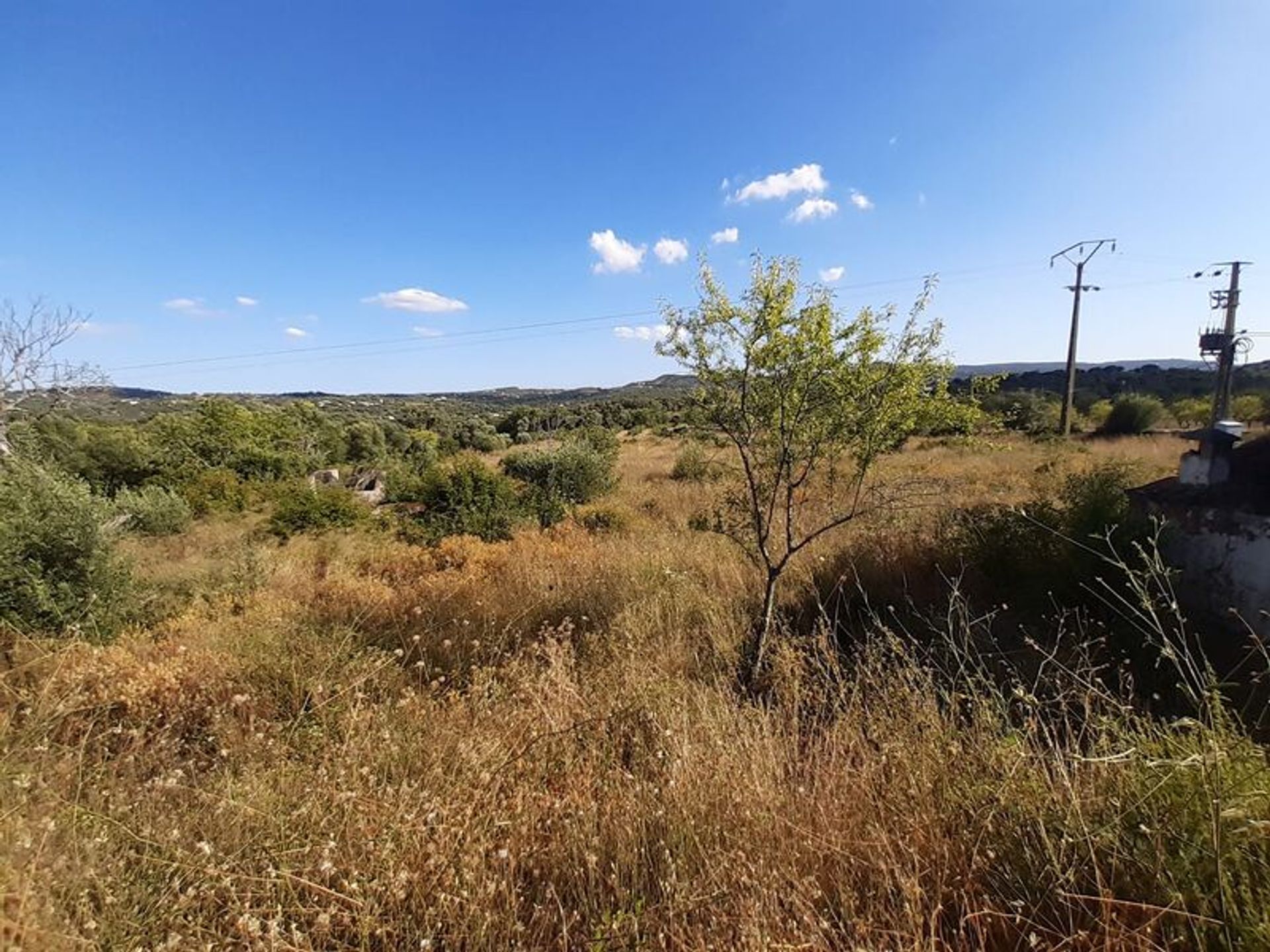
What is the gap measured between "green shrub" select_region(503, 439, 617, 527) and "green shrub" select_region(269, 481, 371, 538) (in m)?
4.45

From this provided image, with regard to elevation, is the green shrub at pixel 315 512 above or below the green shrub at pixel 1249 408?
below

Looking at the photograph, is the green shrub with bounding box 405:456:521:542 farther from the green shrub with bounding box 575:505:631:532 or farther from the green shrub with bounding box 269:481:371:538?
the green shrub with bounding box 269:481:371:538

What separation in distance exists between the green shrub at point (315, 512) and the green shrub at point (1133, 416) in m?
30.4

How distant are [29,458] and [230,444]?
1775cm

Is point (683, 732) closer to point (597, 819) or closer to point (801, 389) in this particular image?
point (597, 819)

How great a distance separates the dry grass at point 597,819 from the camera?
161 centimetres

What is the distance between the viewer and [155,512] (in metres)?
13.3

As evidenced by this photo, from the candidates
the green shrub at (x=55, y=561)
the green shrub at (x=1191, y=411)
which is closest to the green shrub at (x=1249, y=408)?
the green shrub at (x=1191, y=411)

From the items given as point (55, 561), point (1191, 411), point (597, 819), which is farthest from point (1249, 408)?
point (55, 561)

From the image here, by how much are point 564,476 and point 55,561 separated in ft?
33.5

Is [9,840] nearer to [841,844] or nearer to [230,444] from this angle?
[841,844]

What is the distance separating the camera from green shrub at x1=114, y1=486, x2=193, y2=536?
42.3ft

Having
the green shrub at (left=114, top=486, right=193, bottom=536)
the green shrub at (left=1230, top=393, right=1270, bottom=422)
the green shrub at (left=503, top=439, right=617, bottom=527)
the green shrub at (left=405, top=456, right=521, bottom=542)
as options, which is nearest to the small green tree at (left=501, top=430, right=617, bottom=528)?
the green shrub at (left=503, top=439, right=617, bottom=527)

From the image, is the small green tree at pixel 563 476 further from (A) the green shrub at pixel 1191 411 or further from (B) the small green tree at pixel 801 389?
(A) the green shrub at pixel 1191 411
